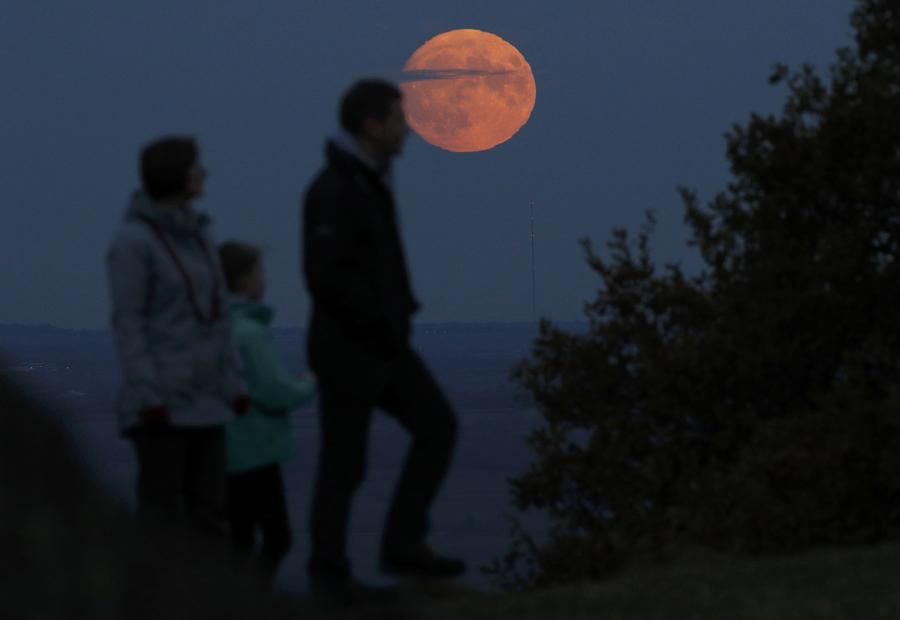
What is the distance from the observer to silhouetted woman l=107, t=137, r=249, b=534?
5.71m

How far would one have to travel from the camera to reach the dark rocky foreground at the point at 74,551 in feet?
7.36

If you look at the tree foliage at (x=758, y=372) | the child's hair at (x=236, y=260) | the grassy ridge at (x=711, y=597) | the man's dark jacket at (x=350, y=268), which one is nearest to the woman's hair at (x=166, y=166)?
the man's dark jacket at (x=350, y=268)

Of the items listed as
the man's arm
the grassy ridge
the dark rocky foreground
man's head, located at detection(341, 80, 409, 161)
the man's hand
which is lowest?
the grassy ridge

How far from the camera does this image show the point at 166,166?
582cm

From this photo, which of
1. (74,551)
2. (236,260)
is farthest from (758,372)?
(74,551)

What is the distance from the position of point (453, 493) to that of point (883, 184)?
145m

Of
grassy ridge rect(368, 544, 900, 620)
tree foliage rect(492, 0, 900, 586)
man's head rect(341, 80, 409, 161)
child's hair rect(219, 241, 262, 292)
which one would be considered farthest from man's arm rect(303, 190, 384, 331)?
tree foliage rect(492, 0, 900, 586)

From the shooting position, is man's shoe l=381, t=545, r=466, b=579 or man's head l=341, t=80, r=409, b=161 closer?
man's head l=341, t=80, r=409, b=161

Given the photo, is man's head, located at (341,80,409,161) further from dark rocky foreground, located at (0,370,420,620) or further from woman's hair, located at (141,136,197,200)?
dark rocky foreground, located at (0,370,420,620)

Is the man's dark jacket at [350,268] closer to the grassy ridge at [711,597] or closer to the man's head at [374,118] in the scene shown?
the man's head at [374,118]

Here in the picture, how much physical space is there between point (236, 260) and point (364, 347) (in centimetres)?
112

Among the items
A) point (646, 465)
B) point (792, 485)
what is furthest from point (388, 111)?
point (646, 465)

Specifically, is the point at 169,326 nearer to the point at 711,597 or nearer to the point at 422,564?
the point at 422,564

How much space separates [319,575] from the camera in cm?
607
